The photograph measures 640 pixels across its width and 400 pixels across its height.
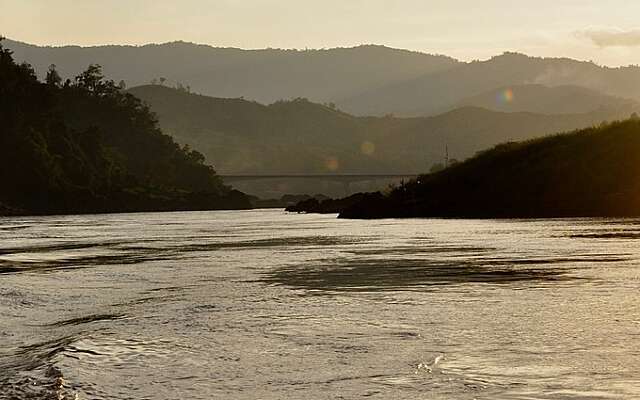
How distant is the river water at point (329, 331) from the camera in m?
10.2

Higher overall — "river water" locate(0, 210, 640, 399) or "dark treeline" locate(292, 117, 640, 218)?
"dark treeline" locate(292, 117, 640, 218)

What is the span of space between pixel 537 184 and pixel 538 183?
16 cm

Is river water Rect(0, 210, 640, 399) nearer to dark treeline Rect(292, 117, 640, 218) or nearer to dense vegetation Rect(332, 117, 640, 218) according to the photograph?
dark treeline Rect(292, 117, 640, 218)

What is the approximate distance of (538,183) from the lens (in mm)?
94000

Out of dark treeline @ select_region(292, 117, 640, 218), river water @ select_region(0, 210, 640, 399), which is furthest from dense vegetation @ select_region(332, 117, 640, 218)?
river water @ select_region(0, 210, 640, 399)

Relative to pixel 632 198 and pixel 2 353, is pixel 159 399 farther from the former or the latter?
pixel 632 198

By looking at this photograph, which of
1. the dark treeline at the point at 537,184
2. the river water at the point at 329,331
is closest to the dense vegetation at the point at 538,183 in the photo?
the dark treeline at the point at 537,184

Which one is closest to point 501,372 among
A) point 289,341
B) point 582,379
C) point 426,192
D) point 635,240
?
point 582,379

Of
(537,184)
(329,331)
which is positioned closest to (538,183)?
(537,184)

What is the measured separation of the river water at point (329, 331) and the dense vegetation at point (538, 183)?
64.2m

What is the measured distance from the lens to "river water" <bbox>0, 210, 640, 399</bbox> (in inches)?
400

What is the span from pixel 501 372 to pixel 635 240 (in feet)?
101

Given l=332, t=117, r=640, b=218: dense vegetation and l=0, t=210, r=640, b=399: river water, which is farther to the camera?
l=332, t=117, r=640, b=218: dense vegetation

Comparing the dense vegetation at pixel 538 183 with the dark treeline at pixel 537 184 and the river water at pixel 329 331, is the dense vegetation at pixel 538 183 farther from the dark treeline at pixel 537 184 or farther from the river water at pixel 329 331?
the river water at pixel 329 331
